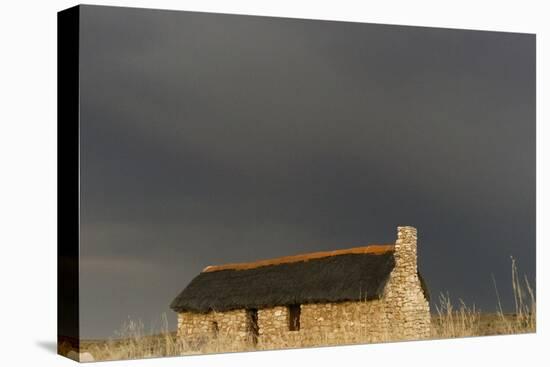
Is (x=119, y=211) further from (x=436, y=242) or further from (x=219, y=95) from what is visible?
(x=436, y=242)

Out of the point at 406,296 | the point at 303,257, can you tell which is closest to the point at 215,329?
the point at 303,257

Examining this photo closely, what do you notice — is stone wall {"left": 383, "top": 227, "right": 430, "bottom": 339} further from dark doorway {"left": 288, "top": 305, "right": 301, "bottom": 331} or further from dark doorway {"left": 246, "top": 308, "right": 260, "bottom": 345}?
dark doorway {"left": 246, "top": 308, "right": 260, "bottom": 345}

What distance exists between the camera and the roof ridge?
59.5 ft

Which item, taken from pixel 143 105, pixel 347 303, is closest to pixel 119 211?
pixel 143 105

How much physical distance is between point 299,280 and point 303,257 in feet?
1.15

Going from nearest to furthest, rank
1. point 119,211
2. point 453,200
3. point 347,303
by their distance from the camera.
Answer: point 119,211, point 347,303, point 453,200

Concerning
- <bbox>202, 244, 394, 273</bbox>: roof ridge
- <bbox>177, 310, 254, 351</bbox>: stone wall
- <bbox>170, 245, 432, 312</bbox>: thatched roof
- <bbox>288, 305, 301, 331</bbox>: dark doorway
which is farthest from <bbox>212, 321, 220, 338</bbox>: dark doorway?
<bbox>288, 305, 301, 331</bbox>: dark doorway

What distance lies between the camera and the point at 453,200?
2008 cm

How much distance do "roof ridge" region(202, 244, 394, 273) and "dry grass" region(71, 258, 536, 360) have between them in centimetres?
105

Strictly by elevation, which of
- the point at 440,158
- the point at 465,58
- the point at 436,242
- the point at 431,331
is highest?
the point at 465,58

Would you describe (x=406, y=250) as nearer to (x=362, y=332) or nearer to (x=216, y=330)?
(x=362, y=332)

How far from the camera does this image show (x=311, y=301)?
18.8m

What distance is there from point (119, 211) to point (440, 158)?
5.52 metres

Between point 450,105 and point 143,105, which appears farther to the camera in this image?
point 450,105
